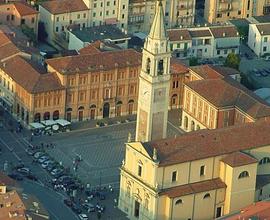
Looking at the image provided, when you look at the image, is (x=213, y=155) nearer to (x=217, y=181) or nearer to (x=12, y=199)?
(x=217, y=181)

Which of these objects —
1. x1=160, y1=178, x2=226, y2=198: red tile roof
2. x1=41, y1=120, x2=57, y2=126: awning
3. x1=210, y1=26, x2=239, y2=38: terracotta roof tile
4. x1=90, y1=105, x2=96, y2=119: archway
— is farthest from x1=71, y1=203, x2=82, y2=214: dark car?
x1=210, y1=26, x2=239, y2=38: terracotta roof tile

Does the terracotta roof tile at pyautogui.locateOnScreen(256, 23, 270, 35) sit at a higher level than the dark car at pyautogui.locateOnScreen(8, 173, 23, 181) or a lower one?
higher

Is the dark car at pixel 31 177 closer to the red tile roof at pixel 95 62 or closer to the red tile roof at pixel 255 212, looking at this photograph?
the red tile roof at pixel 95 62

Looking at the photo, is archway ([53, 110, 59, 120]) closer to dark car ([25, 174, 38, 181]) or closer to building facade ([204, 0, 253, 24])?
dark car ([25, 174, 38, 181])

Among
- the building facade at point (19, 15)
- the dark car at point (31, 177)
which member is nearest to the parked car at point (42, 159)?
the dark car at point (31, 177)

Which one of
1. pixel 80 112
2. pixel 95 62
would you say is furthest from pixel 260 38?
pixel 80 112

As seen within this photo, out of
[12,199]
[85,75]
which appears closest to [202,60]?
[85,75]
